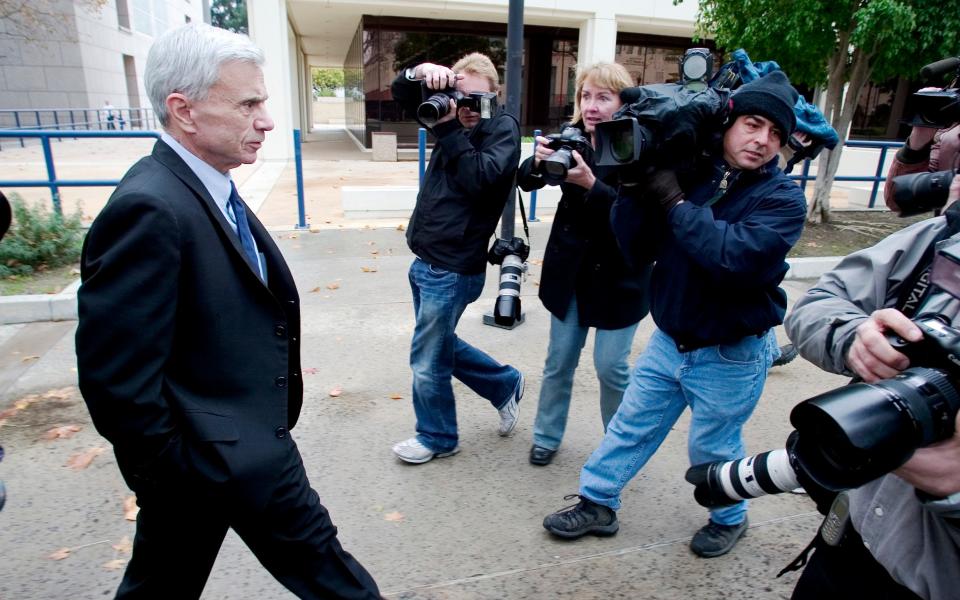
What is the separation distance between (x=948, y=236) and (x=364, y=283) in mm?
5286

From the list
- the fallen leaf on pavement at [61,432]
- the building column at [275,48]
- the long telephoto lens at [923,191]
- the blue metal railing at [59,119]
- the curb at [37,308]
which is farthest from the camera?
the blue metal railing at [59,119]

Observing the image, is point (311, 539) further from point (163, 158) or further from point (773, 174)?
point (773, 174)

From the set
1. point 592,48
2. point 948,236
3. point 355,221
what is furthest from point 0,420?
point 592,48

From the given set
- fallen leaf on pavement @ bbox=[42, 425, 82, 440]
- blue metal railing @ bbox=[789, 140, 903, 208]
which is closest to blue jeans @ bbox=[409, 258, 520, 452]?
fallen leaf on pavement @ bbox=[42, 425, 82, 440]

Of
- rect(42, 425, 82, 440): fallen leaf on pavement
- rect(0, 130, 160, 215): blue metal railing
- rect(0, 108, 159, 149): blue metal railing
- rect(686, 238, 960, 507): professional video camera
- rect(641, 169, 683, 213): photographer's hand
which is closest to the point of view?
rect(686, 238, 960, 507): professional video camera

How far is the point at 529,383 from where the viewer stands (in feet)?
14.0

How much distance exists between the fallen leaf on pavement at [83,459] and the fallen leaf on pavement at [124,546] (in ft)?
2.29

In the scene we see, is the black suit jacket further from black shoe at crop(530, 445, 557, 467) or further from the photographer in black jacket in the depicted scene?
black shoe at crop(530, 445, 557, 467)

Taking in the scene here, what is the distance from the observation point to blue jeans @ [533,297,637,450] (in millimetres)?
2920

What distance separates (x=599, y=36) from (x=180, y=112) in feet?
56.0

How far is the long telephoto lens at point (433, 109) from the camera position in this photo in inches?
107

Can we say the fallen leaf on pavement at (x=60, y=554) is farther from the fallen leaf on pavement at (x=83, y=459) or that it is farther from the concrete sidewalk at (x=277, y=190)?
the concrete sidewalk at (x=277, y=190)

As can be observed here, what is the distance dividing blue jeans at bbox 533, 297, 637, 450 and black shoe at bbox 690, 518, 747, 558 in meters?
0.65

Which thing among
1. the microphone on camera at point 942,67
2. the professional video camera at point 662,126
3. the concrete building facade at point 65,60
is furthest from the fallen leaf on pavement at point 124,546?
the concrete building facade at point 65,60
